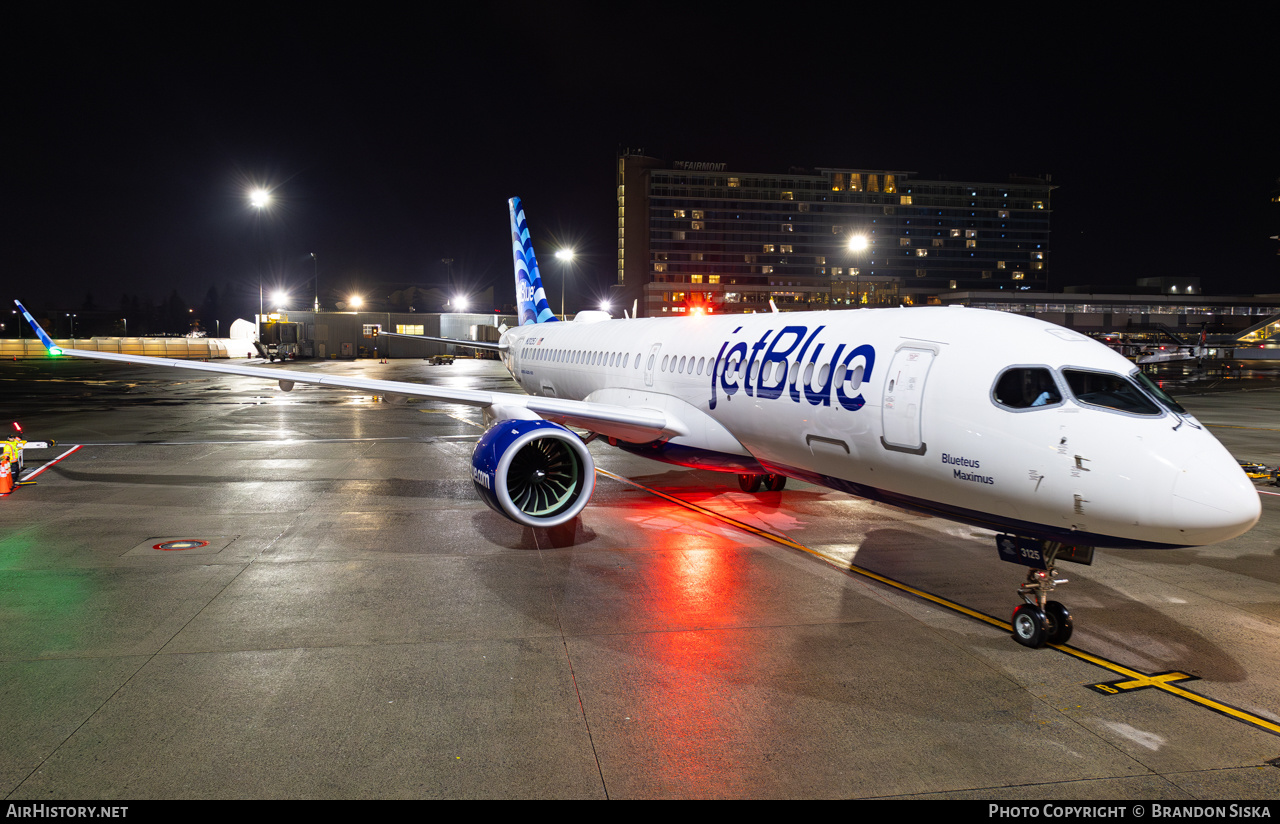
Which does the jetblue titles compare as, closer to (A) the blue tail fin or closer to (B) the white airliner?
(B) the white airliner

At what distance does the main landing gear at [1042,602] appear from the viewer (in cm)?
821

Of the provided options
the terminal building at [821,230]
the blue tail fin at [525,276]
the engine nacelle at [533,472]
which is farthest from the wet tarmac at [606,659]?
the terminal building at [821,230]

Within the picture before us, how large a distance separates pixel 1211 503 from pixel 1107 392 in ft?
4.62

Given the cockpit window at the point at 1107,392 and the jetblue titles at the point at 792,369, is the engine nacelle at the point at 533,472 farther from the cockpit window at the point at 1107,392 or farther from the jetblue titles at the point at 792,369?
the cockpit window at the point at 1107,392

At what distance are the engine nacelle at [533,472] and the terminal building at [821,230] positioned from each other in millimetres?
167615

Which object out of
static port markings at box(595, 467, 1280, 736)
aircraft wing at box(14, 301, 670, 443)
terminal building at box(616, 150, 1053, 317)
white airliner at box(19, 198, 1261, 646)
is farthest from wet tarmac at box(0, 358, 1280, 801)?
terminal building at box(616, 150, 1053, 317)

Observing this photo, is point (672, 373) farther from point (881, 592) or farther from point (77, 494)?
point (77, 494)

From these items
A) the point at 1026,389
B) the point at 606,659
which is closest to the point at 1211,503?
the point at 1026,389

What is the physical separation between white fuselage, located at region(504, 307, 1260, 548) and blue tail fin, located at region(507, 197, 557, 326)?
13886mm

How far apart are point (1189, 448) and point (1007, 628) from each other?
2908 millimetres

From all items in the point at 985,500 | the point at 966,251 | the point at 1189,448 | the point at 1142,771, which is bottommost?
the point at 1142,771

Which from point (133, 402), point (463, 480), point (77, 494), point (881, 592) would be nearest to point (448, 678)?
point (881, 592)

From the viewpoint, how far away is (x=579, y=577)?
34.8 feet

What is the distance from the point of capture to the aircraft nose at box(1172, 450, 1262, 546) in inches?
267
